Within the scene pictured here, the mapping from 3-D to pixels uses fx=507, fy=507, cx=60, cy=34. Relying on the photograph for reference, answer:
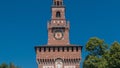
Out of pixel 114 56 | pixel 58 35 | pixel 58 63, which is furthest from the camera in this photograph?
pixel 58 35

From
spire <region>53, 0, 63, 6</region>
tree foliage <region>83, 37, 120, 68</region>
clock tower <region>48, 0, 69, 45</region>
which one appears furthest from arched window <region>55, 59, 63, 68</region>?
tree foliage <region>83, 37, 120, 68</region>

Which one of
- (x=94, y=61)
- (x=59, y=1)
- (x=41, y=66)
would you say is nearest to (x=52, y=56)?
(x=41, y=66)

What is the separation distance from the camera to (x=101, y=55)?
6550 cm

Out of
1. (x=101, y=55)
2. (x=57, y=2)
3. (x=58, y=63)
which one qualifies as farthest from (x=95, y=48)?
(x=57, y=2)

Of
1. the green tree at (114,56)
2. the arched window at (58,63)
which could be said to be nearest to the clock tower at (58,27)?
the arched window at (58,63)

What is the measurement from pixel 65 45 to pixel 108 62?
19.7 metres

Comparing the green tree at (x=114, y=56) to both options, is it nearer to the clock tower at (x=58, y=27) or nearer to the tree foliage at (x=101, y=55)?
the tree foliage at (x=101, y=55)

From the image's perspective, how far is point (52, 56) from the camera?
78.9 metres

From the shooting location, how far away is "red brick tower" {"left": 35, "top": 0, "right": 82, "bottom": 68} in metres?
78.6

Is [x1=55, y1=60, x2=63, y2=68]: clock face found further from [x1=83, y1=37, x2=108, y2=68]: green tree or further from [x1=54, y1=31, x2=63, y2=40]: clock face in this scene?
[x1=83, y1=37, x2=108, y2=68]: green tree

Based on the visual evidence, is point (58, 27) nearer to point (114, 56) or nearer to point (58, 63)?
point (58, 63)

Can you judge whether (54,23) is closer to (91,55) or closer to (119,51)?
(91,55)

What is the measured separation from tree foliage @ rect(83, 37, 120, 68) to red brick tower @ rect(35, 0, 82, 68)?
12.6 meters

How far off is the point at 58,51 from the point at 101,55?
14.8m
